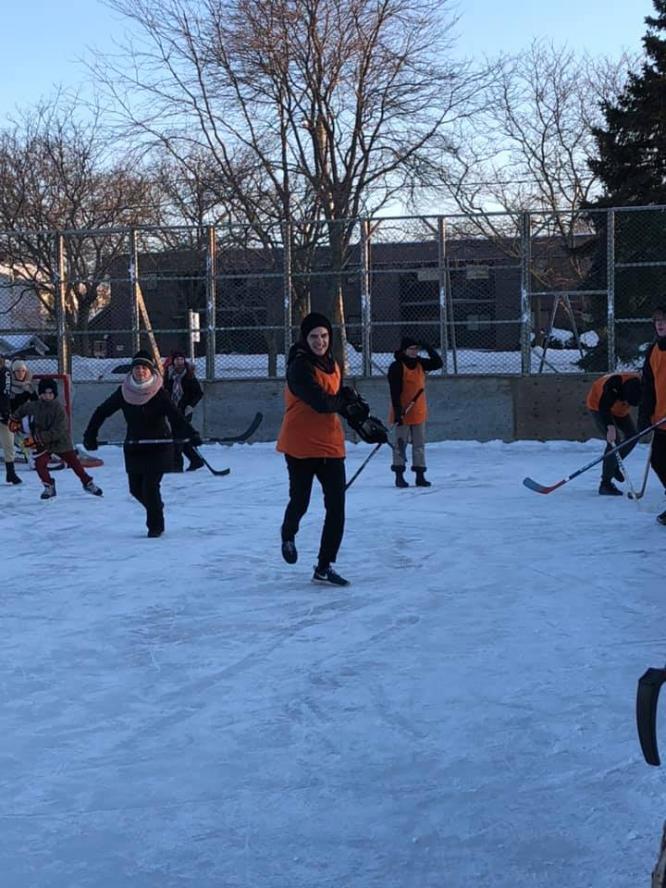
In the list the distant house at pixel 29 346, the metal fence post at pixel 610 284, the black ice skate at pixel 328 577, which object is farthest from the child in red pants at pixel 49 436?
the metal fence post at pixel 610 284

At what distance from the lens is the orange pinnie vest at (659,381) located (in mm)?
9000

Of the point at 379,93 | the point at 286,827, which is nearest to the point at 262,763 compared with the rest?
the point at 286,827

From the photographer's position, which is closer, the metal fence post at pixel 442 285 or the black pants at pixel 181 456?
the black pants at pixel 181 456

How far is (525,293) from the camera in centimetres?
1694

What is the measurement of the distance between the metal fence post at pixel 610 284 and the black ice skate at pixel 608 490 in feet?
18.9

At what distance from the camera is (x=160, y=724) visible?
4348 mm

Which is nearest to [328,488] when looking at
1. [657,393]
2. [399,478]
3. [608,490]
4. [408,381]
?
[657,393]

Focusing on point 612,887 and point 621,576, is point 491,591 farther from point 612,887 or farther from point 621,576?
point 612,887

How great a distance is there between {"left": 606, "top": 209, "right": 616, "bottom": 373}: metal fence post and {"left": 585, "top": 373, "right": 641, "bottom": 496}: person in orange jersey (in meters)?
5.38

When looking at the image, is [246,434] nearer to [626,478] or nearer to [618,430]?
[618,430]

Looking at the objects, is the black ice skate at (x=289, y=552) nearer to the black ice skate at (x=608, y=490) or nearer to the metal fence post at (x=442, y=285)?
the black ice skate at (x=608, y=490)

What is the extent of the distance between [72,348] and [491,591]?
12984 mm

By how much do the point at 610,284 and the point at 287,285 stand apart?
471cm

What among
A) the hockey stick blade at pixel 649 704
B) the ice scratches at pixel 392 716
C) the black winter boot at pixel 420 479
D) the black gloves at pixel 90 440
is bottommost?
the black winter boot at pixel 420 479
